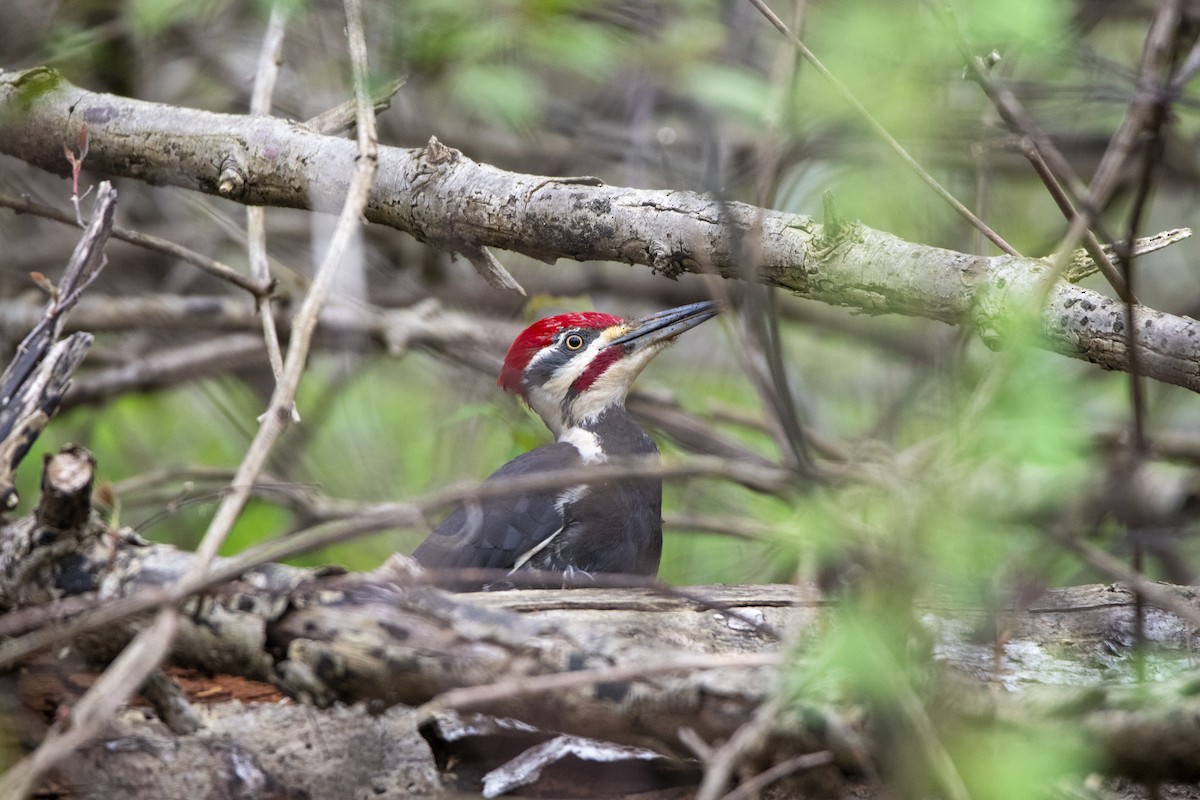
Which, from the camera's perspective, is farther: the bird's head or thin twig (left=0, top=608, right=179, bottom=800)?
the bird's head

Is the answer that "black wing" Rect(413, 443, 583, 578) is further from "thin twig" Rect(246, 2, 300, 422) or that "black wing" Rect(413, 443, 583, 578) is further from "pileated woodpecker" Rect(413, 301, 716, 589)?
"thin twig" Rect(246, 2, 300, 422)

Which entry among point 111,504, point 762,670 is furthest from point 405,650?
point 111,504

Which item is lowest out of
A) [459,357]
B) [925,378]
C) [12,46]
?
[925,378]

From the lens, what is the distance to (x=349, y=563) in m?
4.48

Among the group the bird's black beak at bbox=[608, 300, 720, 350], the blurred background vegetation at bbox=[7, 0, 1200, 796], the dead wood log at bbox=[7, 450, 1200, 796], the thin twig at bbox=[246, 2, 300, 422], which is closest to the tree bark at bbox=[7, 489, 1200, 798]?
the dead wood log at bbox=[7, 450, 1200, 796]

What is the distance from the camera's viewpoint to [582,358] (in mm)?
4363

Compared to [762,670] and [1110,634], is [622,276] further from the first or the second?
[762,670]

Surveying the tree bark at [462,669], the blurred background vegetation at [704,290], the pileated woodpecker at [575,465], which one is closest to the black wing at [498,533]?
the pileated woodpecker at [575,465]

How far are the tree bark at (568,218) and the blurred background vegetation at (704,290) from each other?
12 centimetres

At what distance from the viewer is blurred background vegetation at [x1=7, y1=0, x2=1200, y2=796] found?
1.65 meters

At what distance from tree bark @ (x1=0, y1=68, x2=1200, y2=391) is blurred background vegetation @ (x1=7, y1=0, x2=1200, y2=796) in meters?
0.12


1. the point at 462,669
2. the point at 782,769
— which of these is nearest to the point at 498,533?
the point at 462,669

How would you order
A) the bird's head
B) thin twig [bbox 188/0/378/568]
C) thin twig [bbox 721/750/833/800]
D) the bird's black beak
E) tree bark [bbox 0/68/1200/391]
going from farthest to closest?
the bird's head → the bird's black beak → tree bark [bbox 0/68/1200/391] → thin twig [bbox 188/0/378/568] → thin twig [bbox 721/750/833/800]

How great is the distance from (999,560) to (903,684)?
345 mm
